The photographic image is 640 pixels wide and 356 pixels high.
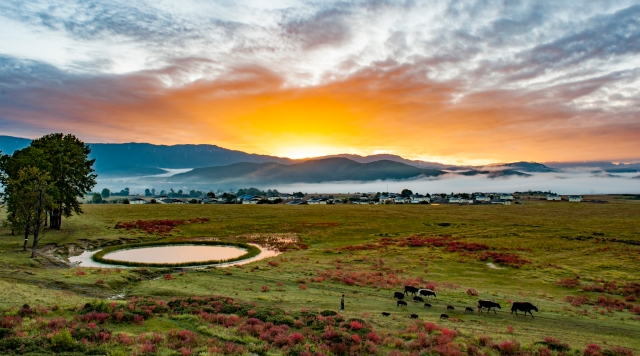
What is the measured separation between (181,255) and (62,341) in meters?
41.4

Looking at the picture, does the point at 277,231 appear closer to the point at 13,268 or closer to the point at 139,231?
the point at 139,231

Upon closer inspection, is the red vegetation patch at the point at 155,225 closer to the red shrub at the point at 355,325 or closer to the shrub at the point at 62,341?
the shrub at the point at 62,341

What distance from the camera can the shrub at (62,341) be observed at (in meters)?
16.9

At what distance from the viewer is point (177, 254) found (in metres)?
57.7

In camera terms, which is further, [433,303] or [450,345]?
[433,303]

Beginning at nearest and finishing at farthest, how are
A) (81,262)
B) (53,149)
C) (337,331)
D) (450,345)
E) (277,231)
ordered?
(450,345), (337,331), (81,262), (53,149), (277,231)

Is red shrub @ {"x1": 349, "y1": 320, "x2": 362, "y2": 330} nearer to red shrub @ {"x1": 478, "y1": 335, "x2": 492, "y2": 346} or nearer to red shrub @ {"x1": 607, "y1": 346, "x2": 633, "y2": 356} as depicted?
red shrub @ {"x1": 478, "y1": 335, "x2": 492, "y2": 346}

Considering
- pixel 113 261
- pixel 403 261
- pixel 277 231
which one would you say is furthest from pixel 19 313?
pixel 277 231

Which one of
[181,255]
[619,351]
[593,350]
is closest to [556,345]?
[593,350]

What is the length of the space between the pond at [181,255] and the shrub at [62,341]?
33352 mm

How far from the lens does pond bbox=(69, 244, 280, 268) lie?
167 feet

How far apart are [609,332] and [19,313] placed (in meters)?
39.8

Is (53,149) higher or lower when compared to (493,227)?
higher

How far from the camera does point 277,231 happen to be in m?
89.1
